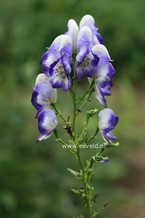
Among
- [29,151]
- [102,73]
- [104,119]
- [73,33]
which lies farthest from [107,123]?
[29,151]

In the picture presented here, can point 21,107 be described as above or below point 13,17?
below

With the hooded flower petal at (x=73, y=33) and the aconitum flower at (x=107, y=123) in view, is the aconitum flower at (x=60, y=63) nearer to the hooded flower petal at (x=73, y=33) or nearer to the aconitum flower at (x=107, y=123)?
the hooded flower petal at (x=73, y=33)

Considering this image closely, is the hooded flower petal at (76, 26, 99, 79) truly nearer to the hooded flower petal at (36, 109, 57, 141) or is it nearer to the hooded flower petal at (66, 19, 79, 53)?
the hooded flower petal at (66, 19, 79, 53)

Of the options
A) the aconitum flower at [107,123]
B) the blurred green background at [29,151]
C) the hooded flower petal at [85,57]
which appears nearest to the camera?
the hooded flower petal at [85,57]

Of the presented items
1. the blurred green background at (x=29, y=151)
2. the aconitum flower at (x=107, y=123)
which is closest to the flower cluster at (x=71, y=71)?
the aconitum flower at (x=107, y=123)

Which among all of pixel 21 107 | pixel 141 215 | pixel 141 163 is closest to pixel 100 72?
pixel 21 107

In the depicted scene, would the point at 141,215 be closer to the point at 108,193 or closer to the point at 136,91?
A: the point at 108,193

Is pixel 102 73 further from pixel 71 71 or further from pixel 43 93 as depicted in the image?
pixel 43 93
